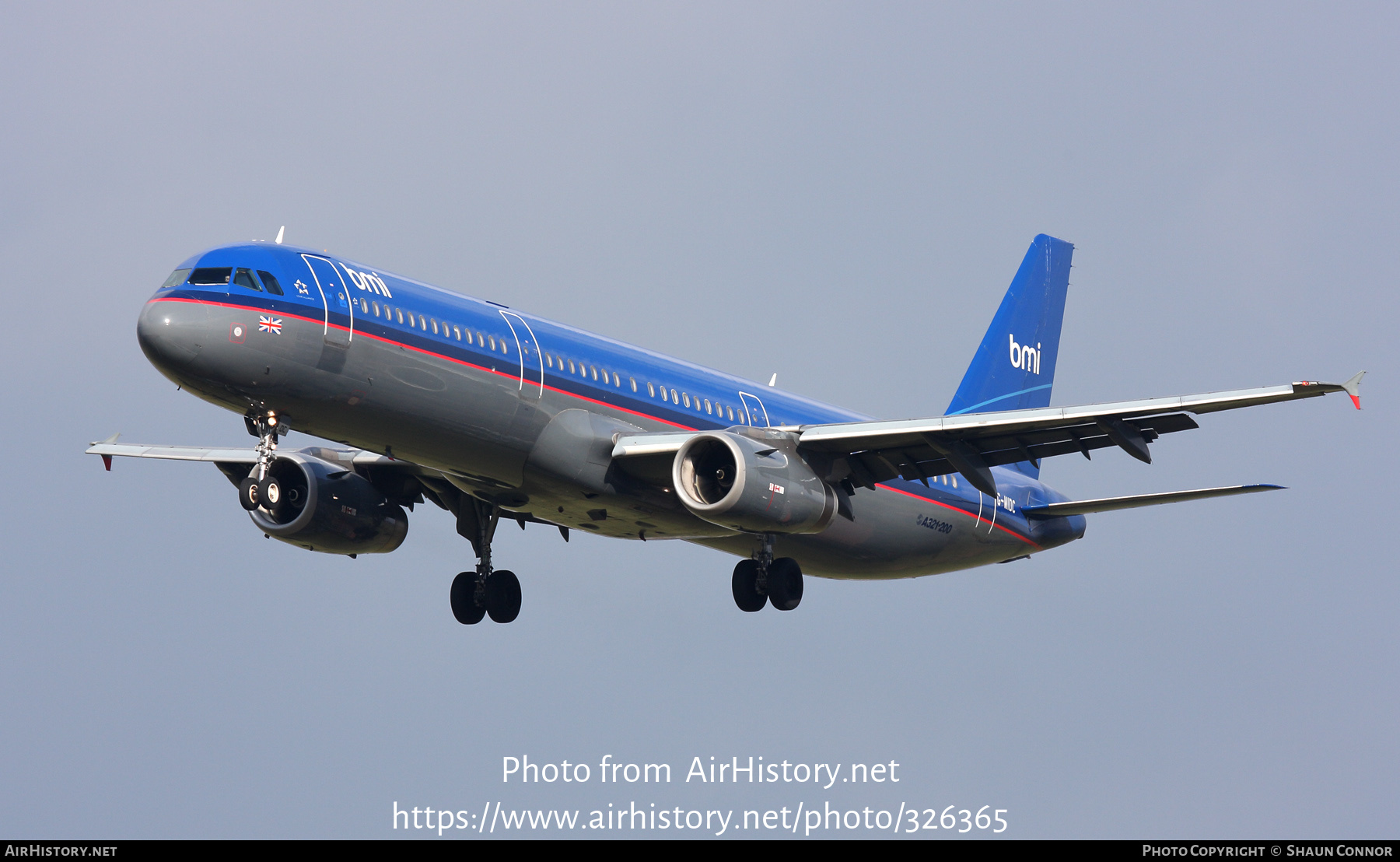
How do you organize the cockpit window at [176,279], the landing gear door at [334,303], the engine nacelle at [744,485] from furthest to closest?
the engine nacelle at [744,485] < the landing gear door at [334,303] < the cockpit window at [176,279]

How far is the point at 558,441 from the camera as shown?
109 ft

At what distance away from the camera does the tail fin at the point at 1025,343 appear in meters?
45.9

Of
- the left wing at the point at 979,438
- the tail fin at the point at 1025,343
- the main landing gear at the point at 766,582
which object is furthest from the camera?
the tail fin at the point at 1025,343

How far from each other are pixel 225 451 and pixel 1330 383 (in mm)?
24514

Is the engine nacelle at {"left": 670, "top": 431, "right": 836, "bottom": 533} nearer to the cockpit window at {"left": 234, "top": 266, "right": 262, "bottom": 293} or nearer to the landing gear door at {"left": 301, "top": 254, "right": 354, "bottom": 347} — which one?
the landing gear door at {"left": 301, "top": 254, "right": 354, "bottom": 347}

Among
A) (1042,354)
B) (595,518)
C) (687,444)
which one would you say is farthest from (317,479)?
(1042,354)

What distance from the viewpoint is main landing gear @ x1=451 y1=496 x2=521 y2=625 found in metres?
39.0

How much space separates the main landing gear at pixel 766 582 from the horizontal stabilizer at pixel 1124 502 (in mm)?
7402

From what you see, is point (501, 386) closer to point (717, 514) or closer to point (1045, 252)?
point (717, 514)

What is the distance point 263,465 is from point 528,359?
5452 millimetres

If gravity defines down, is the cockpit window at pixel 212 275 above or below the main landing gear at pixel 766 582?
above

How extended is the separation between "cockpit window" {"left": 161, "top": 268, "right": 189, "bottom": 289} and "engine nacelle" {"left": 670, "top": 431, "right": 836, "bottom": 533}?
381 inches

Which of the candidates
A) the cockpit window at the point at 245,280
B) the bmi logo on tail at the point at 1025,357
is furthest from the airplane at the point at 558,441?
the bmi logo on tail at the point at 1025,357

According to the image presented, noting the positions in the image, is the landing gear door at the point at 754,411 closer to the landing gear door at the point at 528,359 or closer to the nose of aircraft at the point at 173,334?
the landing gear door at the point at 528,359
